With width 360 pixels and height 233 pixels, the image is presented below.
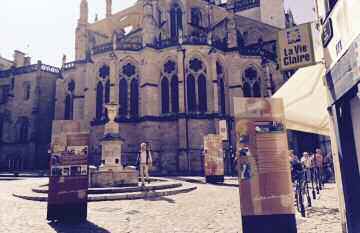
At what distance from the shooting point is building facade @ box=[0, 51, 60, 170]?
31969 millimetres

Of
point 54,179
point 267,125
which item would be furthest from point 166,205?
point 267,125

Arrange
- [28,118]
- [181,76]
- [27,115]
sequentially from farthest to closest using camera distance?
[27,115], [28,118], [181,76]

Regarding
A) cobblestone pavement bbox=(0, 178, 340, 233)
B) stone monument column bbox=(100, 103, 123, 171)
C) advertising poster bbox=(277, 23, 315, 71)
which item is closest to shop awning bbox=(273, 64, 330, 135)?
advertising poster bbox=(277, 23, 315, 71)

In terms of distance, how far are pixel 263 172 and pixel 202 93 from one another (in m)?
21.0

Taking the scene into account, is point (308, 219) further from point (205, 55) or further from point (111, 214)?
point (205, 55)

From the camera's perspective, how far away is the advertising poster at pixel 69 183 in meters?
6.60

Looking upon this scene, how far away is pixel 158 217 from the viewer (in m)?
6.80

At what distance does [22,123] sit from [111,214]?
103ft

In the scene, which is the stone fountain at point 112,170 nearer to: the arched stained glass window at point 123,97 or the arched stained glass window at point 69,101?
the arched stained glass window at point 123,97

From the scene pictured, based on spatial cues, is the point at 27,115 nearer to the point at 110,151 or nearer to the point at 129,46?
the point at 129,46

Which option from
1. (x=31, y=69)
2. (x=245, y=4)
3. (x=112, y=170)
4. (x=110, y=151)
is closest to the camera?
(x=112, y=170)

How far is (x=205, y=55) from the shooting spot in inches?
1013

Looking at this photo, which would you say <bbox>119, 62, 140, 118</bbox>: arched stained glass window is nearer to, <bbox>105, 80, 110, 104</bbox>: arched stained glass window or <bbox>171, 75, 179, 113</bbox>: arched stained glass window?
<bbox>105, 80, 110, 104</bbox>: arched stained glass window

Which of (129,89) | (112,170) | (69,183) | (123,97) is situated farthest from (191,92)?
(69,183)
